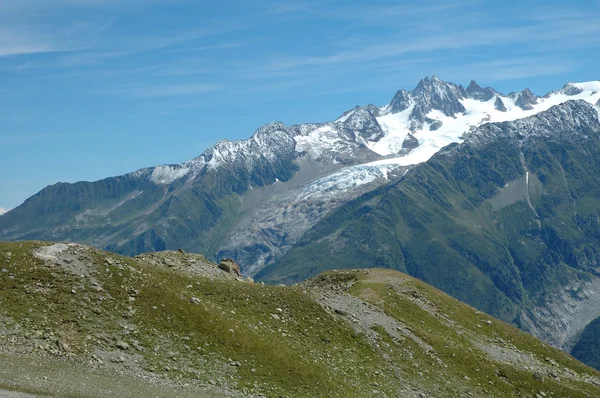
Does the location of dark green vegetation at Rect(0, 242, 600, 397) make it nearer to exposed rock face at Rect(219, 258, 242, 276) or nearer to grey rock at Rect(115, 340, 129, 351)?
grey rock at Rect(115, 340, 129, 351)

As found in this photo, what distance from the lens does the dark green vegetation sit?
5497 cm

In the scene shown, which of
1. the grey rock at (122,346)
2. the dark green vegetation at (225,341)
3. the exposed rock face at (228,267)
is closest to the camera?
the dark green vegetation at (225,341)

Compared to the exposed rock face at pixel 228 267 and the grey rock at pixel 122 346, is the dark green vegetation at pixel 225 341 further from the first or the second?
the exposed rock face at pixel 228 267

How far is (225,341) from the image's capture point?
63312mm

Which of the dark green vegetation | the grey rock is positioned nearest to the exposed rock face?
the dark green vegetation

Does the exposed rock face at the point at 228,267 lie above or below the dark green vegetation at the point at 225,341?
above

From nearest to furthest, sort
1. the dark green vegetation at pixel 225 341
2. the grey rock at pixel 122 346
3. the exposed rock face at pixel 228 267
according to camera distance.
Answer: the dark green vegetation at pixel 225 341 < the grey rock at pixel 122 346 < the exposed rock face at pixel 228 267

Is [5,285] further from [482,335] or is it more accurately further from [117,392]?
[482,335]

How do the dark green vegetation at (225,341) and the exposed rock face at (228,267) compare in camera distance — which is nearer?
the dark green vegetation at (225,341)

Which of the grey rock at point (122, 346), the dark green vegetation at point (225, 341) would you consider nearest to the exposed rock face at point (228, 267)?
the dark green vegetation at point (225, 341)

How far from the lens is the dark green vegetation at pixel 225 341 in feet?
180

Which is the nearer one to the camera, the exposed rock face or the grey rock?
the grey rock

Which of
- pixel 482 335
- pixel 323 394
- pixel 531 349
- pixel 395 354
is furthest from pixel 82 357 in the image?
pixel 531 349

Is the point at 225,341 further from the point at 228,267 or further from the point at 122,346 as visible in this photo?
the point at 228,267
